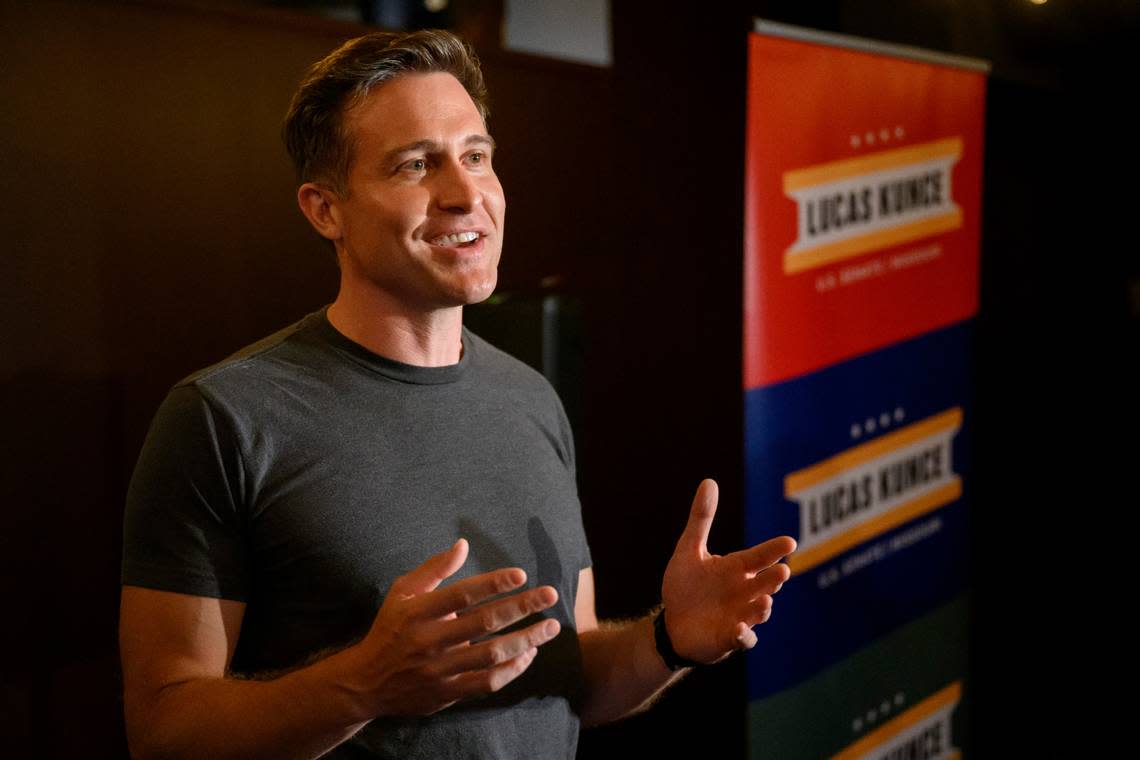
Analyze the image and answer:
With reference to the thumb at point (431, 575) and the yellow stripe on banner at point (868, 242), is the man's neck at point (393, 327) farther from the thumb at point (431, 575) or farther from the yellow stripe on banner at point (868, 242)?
the yellow stripe on banner at point (868, 242)

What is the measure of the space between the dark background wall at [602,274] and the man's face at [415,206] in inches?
27.6

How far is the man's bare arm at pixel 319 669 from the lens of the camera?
1.09 m

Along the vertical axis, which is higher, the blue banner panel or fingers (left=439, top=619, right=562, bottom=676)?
fingers (left=439, top=619, right=562, bottom=676)

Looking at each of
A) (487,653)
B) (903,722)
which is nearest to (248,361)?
(487,653)

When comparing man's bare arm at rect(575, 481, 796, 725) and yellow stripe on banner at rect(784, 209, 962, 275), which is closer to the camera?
man's bare arm at rect(575, 481, 796, 725)

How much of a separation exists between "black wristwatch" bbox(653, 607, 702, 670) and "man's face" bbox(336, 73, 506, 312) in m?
0.54

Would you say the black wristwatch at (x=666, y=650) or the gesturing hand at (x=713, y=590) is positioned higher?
the gesturing hand at (x=713, y=590)

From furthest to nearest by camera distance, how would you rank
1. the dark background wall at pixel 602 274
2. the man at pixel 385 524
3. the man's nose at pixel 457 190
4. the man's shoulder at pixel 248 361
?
the dark background wall at pixel 602 274, the man's nose at pixel 457 190, the man's shoulder at pixel 248 361, the man at pixel 385 524

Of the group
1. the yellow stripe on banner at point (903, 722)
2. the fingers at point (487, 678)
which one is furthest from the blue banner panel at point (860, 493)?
the fingers at point (487, 678)

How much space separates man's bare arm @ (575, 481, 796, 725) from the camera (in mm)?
1401

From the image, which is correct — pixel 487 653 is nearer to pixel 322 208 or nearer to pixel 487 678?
pixel 487 678

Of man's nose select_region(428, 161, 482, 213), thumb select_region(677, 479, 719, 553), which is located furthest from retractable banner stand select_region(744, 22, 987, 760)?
man's nose select_region(428, 161, 482, 213)

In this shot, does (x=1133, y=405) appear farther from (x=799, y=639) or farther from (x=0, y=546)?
(x=0, y=546)

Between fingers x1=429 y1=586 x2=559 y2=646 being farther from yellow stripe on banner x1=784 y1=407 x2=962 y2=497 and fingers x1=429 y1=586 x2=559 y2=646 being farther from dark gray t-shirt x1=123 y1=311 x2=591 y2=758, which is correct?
yellow stripe on banner x1=784 y1=407 x2=962 y2=497
